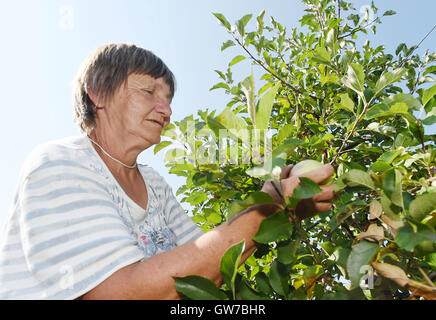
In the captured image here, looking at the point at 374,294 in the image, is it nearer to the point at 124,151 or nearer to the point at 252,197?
the point at 252,197

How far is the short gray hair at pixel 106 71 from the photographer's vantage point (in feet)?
5.18

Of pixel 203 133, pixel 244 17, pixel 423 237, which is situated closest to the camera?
pixel 423 237

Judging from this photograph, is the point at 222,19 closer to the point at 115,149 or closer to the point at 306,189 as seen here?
the point at 115,149

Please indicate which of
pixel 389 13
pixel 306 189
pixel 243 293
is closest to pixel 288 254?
pixel 243 293

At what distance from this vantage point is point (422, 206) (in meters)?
0.71

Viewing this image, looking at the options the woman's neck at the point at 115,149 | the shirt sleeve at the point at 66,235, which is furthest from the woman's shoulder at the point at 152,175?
the shirt sleeve at the point at 66,235

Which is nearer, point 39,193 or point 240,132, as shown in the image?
point 240,132

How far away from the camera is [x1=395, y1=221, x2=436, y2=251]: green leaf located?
2.17ft

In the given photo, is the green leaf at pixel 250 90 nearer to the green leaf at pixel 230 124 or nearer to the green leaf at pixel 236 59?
the green leaf at pixel 230 124

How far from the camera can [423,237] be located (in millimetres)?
667

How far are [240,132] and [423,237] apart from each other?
1.51 ft

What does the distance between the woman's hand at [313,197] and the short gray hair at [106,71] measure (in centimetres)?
101
